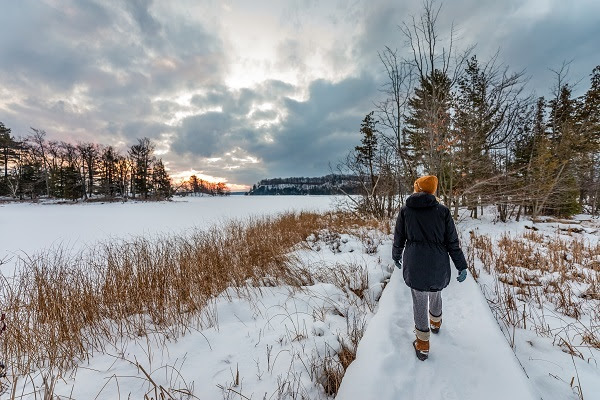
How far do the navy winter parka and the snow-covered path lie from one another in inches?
26.3

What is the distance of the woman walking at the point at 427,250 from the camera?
2.45 metres

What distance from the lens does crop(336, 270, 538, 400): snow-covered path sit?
189cm

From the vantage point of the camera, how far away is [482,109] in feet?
36.7

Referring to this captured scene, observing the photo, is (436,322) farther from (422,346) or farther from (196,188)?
(196,188)

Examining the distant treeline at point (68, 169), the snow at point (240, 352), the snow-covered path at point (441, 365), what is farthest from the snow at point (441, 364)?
the distant treeline at point (68, 169)

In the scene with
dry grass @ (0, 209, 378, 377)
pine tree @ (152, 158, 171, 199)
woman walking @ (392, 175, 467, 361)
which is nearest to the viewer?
woman walking @ (392, 175, 467, 361)

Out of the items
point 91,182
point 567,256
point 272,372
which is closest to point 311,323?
point 272,372

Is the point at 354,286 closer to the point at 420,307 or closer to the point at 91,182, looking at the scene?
the point at 420,307

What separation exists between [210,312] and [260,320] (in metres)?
0.80

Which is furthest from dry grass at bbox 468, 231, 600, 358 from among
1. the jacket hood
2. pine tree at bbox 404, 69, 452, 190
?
pine tree at bbox 404, 69, 452, 190

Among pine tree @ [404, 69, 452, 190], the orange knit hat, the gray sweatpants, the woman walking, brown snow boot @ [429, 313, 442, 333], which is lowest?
brown snow boot @ [429, 313, 442, 333]

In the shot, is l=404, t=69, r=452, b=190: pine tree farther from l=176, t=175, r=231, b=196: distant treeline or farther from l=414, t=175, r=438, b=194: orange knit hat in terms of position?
l=176, t=175, r=231, b=196: distant treeline

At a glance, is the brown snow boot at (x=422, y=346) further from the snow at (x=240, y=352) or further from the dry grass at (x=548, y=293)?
the dry grass at (x=548, y=293)

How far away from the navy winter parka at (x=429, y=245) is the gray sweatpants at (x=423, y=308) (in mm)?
95
